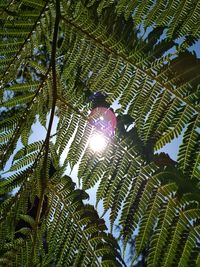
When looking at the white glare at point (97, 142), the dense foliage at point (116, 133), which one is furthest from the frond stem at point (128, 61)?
the white glare at point (97, 142)

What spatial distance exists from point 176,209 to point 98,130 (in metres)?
0.37

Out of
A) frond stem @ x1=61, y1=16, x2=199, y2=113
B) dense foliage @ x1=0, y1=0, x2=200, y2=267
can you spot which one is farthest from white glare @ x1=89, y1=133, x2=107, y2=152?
frond stem @ x1=61, y1=16, x2=199, y2=113

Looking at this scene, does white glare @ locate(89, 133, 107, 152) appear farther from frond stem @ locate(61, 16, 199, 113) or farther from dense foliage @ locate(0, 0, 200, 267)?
Answer: frond stem @ locate(61, 16, 199, 113)

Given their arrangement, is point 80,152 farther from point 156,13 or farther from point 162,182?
point 156,13

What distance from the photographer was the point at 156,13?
48.7 inches

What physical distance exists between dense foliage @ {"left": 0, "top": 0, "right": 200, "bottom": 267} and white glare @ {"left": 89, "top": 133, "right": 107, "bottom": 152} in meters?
0.02

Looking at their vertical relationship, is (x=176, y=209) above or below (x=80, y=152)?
below

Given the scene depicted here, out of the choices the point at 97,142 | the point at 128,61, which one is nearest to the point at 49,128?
the point at 97,142

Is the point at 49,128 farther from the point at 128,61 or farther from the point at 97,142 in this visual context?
the point at 128,61

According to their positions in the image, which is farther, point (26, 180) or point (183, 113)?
point (26, 180)

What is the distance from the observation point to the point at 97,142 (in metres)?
1.36

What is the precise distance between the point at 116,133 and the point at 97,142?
0.14 m

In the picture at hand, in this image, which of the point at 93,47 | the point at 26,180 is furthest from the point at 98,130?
the point at 26,180

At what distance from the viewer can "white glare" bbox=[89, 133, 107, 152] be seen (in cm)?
131
